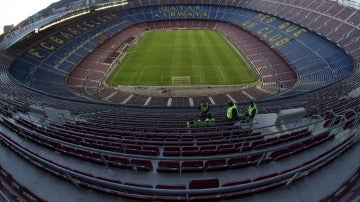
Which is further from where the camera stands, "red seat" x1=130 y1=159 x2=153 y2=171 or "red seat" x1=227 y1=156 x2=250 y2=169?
"red seat" x1=130 y1=159 x2=153 y2=171

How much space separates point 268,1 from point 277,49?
20.0 metres

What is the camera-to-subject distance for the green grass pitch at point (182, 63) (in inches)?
1486

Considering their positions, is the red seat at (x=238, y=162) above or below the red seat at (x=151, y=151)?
below

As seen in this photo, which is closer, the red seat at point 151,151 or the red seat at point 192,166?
the red seat at point 192,166

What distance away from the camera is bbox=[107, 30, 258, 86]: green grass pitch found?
37.8 meters

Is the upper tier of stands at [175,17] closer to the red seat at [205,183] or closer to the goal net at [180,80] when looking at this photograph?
the goal net at [180,80]

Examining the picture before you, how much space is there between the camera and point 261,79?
37.4 metres

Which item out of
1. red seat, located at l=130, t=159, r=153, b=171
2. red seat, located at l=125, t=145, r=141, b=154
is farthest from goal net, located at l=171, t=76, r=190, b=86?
red seat, located at l=130, t=159, r=153, b=171

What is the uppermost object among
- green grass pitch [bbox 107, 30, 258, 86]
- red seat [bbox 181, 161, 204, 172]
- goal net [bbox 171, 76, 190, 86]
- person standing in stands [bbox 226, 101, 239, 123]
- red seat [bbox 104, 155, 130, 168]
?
green grass pitch [bbox 107, 30, 258, 86]

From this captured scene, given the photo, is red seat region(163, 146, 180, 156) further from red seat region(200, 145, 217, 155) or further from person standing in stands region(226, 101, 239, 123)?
person standing in stands region(226, 101, 239, 123)

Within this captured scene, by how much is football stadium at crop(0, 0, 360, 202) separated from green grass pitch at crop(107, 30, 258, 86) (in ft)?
0.87

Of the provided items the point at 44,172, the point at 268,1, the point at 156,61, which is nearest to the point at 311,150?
the point at 44,172

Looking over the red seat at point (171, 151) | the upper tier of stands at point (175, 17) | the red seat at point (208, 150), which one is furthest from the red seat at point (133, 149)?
the upper tier of stands at point (175, 17)

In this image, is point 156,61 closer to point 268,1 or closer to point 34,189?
point 268,1
